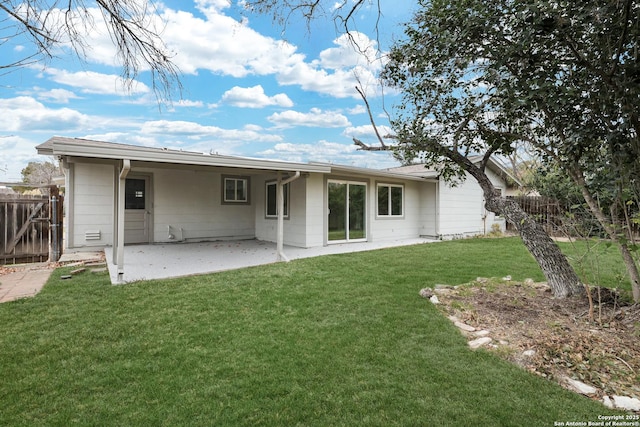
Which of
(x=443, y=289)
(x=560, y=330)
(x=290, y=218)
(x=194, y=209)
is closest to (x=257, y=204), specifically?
(x=290, y=218)

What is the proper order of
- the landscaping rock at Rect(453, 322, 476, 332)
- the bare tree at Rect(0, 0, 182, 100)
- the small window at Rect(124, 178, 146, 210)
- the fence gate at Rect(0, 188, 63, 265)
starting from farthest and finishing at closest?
the small window at Rect(124, 178, 146, 210) < the fence gate at Rect(0, 188, 63, 265) < the landscaping rock at Rect(453, 322, 476, 332) < the bare tree at Rect(0, 0, 182, 100)

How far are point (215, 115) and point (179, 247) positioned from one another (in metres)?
5.65

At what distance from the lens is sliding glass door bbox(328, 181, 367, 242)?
9.84m

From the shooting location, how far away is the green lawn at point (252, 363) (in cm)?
220

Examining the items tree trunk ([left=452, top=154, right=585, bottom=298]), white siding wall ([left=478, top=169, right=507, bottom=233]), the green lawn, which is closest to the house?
white siding wall ([left=478, top=169, right=507, bottom=233])

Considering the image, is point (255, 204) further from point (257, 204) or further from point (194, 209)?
point (194, 209)

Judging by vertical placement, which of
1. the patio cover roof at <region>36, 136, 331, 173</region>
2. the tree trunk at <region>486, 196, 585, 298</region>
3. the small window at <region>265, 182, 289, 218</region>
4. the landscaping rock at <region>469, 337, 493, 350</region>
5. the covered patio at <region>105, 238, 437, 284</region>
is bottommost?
the landscaping rock at <region>469, 337, 493, 350</region>

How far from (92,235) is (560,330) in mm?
9398

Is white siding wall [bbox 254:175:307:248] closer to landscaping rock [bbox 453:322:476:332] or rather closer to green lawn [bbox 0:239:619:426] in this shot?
green lawn [bbox 0:239:619:426]

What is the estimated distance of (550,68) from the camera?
10.8ft

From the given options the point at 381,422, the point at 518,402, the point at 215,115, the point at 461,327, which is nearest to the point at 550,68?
the point at 461,327

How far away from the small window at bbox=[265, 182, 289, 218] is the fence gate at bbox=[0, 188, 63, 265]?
5.09 meters

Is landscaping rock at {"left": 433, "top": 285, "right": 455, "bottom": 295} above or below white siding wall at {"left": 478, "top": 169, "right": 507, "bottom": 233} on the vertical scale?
below

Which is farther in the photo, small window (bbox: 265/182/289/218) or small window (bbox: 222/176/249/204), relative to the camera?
small window (bbox: 222/176/249/204)
